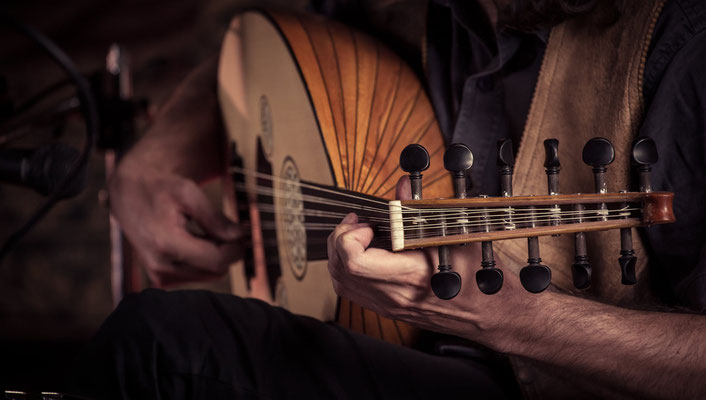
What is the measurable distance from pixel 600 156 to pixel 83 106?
70 centimetres

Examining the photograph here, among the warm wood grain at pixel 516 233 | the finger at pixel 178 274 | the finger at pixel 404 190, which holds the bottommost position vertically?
the finger at pixel 178 274

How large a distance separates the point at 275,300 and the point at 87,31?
1.76m

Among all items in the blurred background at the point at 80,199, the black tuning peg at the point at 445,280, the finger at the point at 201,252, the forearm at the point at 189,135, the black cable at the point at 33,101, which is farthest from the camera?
the blurred background at the point at 80,199

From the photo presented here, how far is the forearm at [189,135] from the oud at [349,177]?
77 mm

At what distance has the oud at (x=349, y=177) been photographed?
23.6 inches

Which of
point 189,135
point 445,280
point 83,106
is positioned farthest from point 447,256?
point 189,135

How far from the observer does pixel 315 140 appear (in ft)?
2.91

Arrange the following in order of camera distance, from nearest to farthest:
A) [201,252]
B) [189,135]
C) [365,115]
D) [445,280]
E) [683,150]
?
[445,280] < [683,150] < [365,115] < [201,252] < [189,135]

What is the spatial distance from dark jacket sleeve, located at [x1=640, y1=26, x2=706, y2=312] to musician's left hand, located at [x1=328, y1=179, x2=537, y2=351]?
214mm

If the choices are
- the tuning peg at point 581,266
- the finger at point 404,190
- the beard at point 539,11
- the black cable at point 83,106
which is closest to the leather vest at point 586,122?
the beard at point 539,11

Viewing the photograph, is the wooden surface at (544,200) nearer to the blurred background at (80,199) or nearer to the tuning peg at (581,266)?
the tuning peg at (581,266)

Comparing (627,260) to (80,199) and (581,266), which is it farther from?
(80,199)

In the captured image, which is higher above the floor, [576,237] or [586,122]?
[586,122]

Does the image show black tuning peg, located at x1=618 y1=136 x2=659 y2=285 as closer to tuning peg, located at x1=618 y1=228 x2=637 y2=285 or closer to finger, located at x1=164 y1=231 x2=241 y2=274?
tuning peg, located at x1=618 y1=228 x2=637 y2=285
